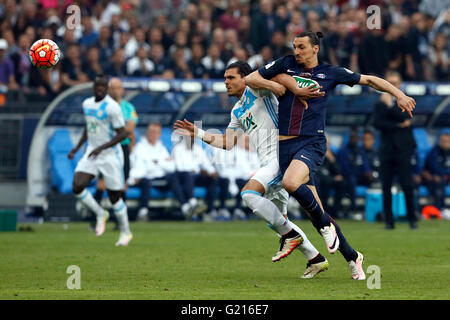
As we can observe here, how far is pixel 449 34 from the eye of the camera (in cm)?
2506

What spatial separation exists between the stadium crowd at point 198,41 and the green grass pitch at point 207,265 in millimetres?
5146

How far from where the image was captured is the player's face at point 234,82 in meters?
10.5

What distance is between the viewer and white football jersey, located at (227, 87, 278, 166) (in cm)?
1046

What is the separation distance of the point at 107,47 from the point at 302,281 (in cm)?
1402

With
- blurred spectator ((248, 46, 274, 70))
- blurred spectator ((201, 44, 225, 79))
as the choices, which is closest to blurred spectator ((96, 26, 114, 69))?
blurred spectator ((201, 44, 225, 79))

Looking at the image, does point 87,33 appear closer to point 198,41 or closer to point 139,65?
point 139,65

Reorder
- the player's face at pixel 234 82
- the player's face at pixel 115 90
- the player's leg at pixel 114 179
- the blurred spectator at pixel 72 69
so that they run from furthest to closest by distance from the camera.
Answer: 1. the blurred spectator at pixel 72 69
2. the player's face at pixel 115 90
3. the player's leg at pixel 114 179
4. the player's face at pixel 234 82

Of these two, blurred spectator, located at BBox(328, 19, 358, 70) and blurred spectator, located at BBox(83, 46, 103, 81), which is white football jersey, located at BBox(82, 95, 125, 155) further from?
blurred spectator, located at BBox(328, 19, 358, 70)

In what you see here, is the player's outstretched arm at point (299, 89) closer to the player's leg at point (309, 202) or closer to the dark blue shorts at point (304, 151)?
the dark blue shorts at point (304, 151)

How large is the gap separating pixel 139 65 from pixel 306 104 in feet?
42.9

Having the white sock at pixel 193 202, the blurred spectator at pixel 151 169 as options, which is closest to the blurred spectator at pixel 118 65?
the blurred spectator at pixel 151 169

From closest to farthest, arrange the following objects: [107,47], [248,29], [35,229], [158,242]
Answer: [158,242]
[35,229]
[107,47]
[248,29]
